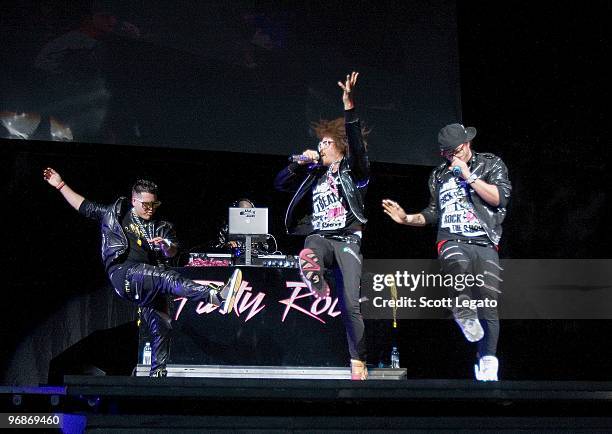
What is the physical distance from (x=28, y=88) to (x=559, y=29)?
454 cm

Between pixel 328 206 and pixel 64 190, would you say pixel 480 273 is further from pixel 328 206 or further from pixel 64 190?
pixel 64 190

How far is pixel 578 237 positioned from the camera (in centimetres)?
587

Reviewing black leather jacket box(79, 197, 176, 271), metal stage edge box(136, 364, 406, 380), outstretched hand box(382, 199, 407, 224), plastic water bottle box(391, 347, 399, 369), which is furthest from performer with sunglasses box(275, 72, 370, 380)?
black leather jacket box(79, 197, 176, 271)

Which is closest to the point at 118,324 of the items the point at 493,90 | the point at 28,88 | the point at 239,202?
the point at 239,202

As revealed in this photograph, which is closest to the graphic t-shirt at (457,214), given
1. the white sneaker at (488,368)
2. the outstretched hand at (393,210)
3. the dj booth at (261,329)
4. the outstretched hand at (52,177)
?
the outstretched hand at (393,210)

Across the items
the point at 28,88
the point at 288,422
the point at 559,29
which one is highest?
the point at 559,29

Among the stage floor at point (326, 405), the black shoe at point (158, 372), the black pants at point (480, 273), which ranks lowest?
the stage floor at point (326, 405)

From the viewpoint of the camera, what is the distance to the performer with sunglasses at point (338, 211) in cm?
405

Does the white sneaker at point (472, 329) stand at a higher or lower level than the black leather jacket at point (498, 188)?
lower

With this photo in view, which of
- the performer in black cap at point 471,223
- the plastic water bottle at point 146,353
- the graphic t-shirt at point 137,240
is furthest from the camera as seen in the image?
the plastic water bottle at point 146,353

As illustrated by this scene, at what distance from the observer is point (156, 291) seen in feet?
14.9

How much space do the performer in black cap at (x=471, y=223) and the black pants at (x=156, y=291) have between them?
1.41m

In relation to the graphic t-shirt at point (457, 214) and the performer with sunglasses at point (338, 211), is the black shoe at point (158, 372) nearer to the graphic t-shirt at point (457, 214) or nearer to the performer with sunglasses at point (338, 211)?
the performer with sunglasses at point (338, 211)

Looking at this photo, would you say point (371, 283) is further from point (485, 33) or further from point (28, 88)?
point (28, 88)
